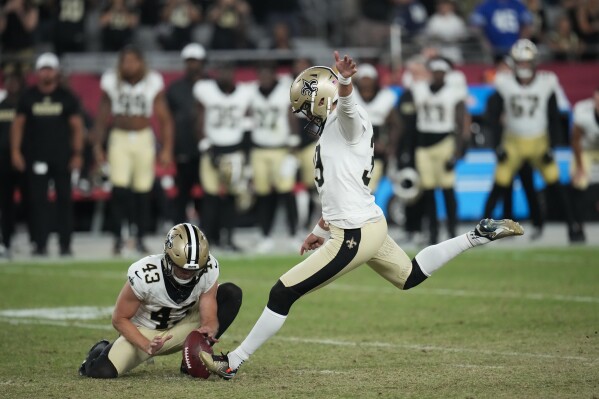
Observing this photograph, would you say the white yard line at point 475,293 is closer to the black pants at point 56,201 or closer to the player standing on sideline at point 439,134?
the player standing on sideline at point 439,134

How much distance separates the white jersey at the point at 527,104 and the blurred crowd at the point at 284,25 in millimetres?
4445

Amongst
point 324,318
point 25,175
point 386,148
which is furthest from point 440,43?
point 324,318

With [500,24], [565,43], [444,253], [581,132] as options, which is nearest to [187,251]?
[444,253]

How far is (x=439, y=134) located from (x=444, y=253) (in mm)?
7752

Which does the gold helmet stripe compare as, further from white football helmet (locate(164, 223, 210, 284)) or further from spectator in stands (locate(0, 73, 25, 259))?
spectator in stands (locate(0, 73, 25, 259))

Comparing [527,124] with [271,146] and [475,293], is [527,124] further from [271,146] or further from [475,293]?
[475,293]

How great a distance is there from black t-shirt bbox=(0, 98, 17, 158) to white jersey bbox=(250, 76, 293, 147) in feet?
9.58

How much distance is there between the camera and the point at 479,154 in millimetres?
18156

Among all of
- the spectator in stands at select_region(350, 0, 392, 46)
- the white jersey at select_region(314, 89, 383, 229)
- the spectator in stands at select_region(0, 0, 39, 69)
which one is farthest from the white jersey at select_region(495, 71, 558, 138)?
the white jersey at select_region(314, 89, 383, 229)

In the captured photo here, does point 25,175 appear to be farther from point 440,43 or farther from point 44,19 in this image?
point 440,43

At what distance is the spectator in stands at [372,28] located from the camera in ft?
65.7

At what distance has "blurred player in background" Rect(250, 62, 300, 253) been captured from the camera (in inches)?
A: 596

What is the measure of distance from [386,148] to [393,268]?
8206 millimetres

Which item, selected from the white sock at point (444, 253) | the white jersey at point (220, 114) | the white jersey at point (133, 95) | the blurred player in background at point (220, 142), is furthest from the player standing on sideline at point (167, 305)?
the white jersey at point (220, 114)
